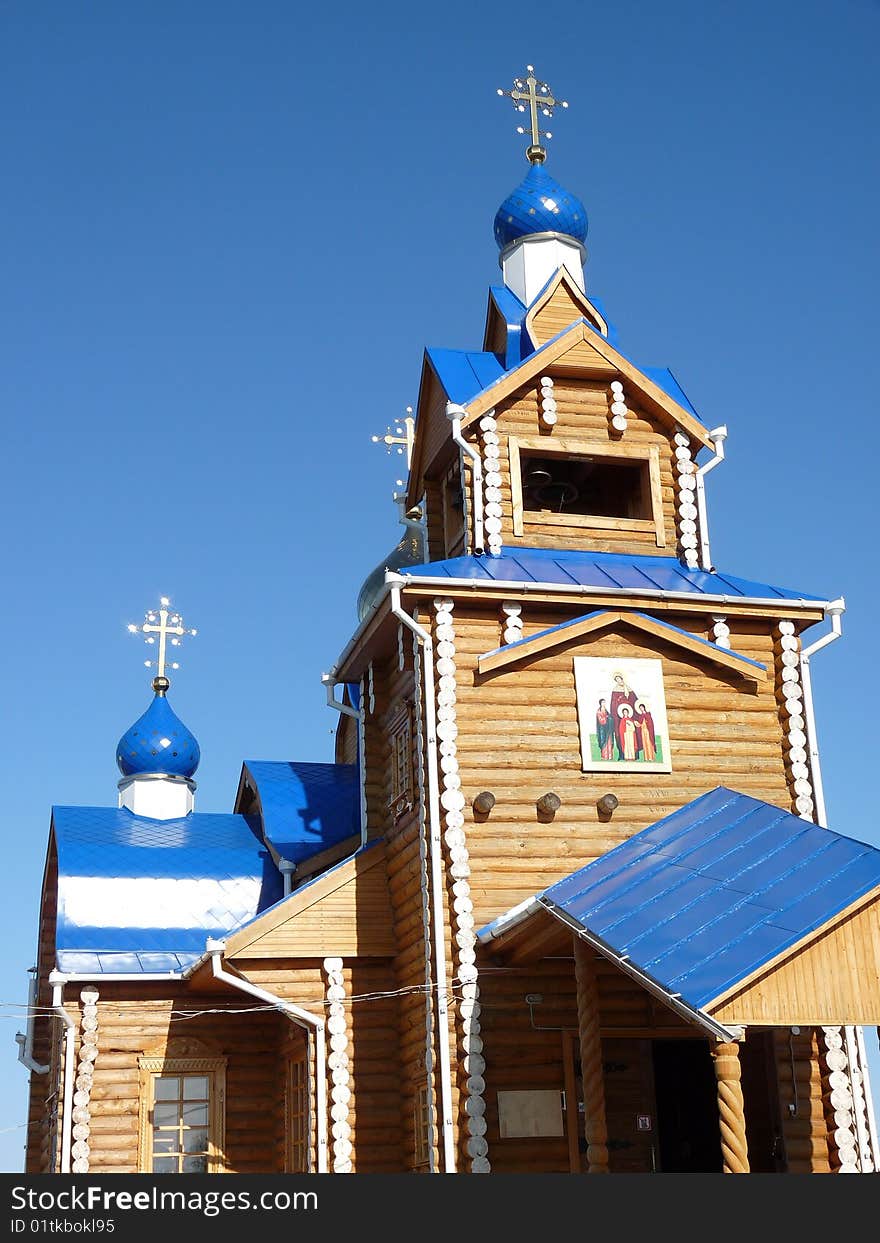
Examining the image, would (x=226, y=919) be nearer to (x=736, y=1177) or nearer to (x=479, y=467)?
(x=479, y=467)

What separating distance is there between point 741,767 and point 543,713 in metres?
2.15

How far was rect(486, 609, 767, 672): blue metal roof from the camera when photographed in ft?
48.6

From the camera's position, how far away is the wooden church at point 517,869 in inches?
525

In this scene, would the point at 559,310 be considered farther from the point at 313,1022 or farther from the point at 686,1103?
the point at 686,1103

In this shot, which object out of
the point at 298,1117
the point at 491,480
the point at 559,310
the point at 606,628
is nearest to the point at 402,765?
the point at 606,628

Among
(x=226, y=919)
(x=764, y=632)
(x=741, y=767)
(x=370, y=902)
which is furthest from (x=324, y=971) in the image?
(x=764, y=632)

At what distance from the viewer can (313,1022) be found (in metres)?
15.1

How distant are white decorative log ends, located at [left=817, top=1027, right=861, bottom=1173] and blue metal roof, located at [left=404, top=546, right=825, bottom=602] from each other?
461 centimetres

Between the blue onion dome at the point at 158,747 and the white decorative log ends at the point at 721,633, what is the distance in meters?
8.88

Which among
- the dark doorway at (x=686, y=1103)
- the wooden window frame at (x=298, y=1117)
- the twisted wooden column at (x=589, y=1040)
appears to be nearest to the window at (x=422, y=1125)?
the wooden window frame at (x=298, y=1117)

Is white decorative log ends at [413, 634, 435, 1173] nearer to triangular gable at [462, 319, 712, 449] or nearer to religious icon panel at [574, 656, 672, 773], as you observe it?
religious icon panel at [574, 656, 672, 773]

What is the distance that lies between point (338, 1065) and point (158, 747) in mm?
7318

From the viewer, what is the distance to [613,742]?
48.9 feet

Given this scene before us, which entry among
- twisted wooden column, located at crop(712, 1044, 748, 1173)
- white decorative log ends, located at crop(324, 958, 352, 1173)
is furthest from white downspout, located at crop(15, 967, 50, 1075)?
twisted wooden column, located at crop(712, 1044, 748, 1173)
